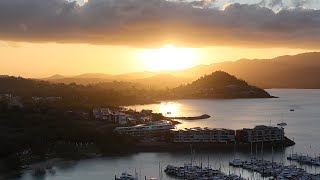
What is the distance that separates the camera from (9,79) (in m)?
64.4

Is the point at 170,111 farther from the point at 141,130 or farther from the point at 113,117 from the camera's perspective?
the point at 141,130

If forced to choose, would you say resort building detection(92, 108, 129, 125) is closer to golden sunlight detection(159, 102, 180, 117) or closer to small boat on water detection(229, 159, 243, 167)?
golden sunlight detection(159, 102, 180, 117)

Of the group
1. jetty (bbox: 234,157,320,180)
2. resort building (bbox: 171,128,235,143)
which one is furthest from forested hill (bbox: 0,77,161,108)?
jetty (bbox: 234,157,320,180)

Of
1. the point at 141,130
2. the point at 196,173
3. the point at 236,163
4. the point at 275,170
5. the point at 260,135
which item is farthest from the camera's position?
the point at 141,130

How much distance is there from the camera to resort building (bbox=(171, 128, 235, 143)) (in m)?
24.3

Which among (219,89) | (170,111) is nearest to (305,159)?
(170,111)

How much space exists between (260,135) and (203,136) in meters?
2.78

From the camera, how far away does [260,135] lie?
24.9 m

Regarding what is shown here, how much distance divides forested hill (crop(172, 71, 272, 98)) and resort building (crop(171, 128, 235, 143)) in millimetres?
51817

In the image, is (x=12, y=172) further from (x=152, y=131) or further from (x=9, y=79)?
(x=9, y=79)

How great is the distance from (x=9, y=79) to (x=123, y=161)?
4741 centimetres

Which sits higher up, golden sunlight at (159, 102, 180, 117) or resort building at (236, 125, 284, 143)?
golden sunlight at (159, 102, 180, 117)

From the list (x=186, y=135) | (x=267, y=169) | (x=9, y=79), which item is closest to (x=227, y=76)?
(x=9, y=79)

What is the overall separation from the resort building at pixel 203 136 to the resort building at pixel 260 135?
1.70 ft
